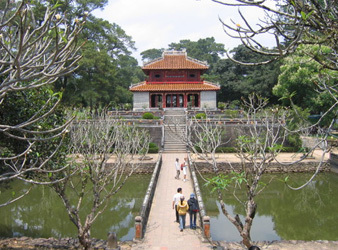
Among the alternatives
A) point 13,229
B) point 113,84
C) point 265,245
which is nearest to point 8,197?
point 13,229

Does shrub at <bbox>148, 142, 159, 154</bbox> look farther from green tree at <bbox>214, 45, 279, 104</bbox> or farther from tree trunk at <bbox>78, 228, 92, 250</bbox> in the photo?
green tree at <bbox>214, 45, 279, 104</bbox>

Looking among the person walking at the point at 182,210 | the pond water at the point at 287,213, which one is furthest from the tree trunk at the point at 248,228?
the pond water at the point at 287,213

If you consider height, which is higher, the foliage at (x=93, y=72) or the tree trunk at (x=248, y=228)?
the foliage at (x=93, y=72)

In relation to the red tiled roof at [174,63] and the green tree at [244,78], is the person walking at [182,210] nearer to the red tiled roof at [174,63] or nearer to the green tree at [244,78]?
the red tiled roof at [174,63]

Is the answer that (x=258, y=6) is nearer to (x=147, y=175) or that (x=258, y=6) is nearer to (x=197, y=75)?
(x=147, y=175)

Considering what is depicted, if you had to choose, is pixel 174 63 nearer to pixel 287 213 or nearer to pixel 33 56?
pixel 287 213

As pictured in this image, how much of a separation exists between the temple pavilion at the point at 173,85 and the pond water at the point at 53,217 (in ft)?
57.9

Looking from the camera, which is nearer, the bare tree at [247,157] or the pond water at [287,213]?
the bare tree at [247,157]

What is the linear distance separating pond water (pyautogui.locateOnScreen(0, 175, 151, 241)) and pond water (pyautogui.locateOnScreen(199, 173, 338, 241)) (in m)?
3.51

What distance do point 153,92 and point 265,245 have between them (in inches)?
1052

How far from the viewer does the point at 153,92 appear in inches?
1347

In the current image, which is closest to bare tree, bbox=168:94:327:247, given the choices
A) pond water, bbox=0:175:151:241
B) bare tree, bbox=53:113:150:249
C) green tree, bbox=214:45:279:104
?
bare tree, bbox=53:113:150:249

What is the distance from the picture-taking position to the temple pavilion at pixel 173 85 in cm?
3347

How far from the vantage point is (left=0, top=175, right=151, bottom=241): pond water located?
11.8 metres
